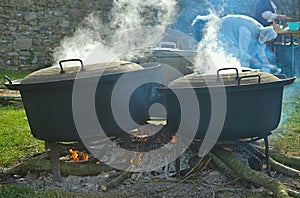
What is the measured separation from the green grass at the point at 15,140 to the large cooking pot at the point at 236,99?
1840mm

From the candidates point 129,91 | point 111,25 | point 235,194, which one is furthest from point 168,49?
point 111,25

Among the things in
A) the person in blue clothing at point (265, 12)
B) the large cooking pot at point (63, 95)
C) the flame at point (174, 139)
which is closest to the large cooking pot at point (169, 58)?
the flame at point (174, 139)

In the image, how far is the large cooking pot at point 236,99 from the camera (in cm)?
298

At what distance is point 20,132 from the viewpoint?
5277 mm

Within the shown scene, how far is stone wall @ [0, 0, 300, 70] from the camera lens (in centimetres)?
1071

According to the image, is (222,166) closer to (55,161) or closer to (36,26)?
(55,161)

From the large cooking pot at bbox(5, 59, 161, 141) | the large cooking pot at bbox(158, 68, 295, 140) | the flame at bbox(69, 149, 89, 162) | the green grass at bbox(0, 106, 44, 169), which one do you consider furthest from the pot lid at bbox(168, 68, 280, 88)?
the green grass at bbox(0, 106, 44, 169)

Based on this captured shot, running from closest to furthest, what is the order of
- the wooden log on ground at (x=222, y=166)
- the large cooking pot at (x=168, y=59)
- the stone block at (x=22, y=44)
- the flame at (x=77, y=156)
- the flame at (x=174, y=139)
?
the wooden log on ground at (x=222, y=166)
the flame at (x=174, y=139)
the flame at (x=77, y=156)
the large cooking pot at (x=168, y=59)
the stone block at (x=22, y=44)

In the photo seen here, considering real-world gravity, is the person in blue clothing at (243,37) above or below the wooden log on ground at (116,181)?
above

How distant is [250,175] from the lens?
10.1 feet

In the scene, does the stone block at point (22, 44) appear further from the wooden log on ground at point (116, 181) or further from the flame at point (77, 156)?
the wooden log on ground at point (116, 181)

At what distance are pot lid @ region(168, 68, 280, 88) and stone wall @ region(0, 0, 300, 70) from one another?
846 cm

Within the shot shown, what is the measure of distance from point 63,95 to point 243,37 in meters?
5.84

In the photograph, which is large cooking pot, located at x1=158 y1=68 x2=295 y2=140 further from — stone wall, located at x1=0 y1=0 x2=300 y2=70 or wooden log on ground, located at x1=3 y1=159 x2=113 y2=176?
stone wall, located at x1=0 y1=0 x2=300 y2=70
